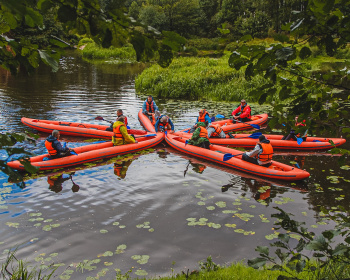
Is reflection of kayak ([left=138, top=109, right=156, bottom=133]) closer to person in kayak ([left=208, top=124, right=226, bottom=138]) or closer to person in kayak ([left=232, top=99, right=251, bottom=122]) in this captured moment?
person in kayak ([left=208, top=124, right=226, bottom=138])

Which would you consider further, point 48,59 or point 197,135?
point 197,135

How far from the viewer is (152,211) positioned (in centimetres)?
688

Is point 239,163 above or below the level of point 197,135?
below

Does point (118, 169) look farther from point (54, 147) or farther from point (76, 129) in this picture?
point (76, 129)

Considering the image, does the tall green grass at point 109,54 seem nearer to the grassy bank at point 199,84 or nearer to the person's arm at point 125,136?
the grassy bank at point 199,84

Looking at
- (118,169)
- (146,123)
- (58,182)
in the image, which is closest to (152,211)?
(118,169)

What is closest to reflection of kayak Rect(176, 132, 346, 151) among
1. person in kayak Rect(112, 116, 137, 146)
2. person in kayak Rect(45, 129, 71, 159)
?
person in kayak Rect(112, 116, 137, 146)

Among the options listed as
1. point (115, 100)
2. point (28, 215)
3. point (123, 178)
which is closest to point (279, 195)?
point (123, 178)

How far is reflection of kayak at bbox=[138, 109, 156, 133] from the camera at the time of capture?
504 inches

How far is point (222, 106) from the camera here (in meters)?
17.3

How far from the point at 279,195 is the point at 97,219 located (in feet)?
14.3

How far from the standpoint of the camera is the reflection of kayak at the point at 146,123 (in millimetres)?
12812

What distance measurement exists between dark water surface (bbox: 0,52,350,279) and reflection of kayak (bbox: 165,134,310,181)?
23 cm

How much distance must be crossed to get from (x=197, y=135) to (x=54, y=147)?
4.43m
